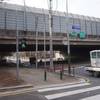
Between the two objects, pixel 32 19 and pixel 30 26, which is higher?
pixel 32 19

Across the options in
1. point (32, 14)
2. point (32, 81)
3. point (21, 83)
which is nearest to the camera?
point (21, 83)

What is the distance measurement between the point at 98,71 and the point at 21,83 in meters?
10.8

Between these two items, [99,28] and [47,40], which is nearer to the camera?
[47,40]

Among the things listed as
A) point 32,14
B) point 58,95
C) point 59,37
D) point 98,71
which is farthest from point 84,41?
point 58,95

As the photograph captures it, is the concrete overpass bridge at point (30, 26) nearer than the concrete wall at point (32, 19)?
Yes

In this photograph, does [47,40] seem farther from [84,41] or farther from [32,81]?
[32,81]

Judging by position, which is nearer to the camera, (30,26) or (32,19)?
(30,26)

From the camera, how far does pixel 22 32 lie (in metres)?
47.0

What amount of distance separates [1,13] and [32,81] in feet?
107

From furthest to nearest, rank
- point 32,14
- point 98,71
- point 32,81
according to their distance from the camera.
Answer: point 32,14, point 98,71, point 32,81

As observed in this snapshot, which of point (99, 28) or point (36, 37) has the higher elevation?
point (99, 28)

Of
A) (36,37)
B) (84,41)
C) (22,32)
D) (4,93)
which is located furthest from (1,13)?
(4,93)

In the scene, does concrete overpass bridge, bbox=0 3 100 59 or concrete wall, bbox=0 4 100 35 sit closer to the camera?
concrete overpass bridge, bbox=0 3 100 59

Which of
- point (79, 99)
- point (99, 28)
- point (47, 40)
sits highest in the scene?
point (99, 28)
